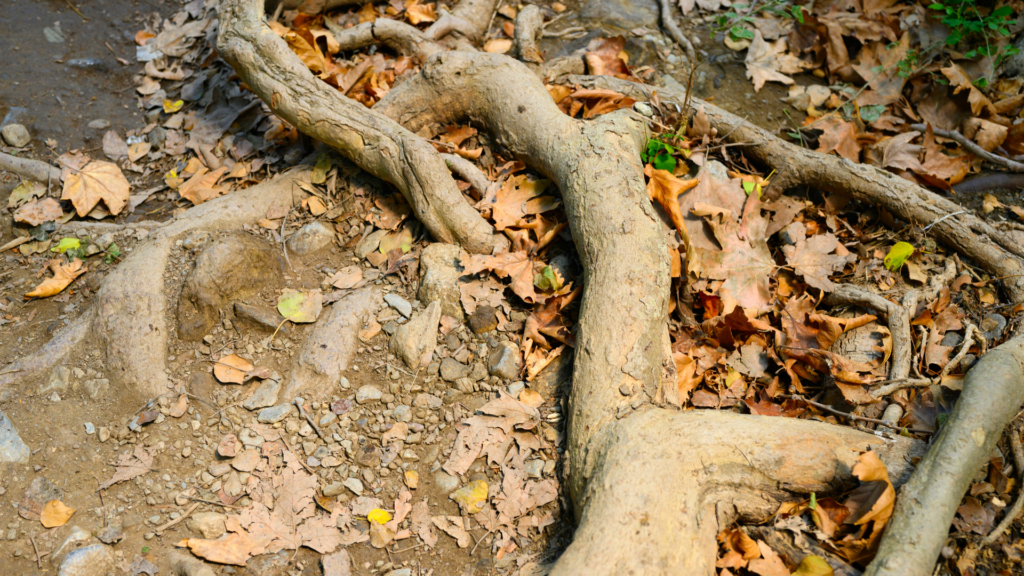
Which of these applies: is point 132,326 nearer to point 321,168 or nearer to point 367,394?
point 367,394

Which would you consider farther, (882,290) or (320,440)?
(882,290)

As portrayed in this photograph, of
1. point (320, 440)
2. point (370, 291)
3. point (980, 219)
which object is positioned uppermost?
point (980, 219)

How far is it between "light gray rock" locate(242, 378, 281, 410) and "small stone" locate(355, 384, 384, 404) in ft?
1.33

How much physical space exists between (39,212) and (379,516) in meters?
3.09

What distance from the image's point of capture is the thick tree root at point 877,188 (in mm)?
2939

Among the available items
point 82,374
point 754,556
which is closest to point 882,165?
point 754,556

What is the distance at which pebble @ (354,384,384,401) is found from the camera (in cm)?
283

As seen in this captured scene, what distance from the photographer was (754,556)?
7.03ft

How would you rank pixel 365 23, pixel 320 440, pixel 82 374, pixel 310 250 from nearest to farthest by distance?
1. pixel 320 440
2. pixel 82 374
3. pixel 310 250
4. pixel 365 23

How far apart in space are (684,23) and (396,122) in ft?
8.08

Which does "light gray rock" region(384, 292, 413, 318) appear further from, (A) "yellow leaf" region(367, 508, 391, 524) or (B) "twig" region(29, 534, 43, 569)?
(B) "twig" region(29, 534, 43, 569)

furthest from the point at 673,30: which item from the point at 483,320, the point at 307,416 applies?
the point at 307,416

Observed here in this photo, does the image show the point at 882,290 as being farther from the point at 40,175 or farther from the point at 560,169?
the point at 40,175

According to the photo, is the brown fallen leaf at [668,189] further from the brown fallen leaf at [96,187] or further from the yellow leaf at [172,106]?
the yellow leaf at [172,106]
